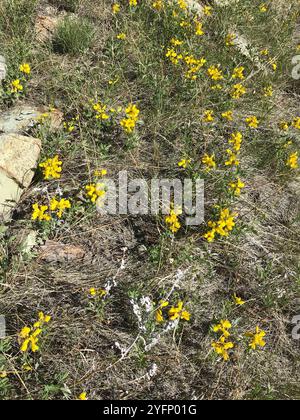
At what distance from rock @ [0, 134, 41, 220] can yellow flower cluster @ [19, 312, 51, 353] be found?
1.07 meters

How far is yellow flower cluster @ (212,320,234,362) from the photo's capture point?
9.05 ft

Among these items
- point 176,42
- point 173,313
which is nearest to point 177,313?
point 173,313

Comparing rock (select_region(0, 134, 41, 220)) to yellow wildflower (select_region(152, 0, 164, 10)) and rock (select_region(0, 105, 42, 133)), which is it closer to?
rock (select_region(0, 105, 42, 133))

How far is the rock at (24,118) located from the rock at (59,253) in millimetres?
1300

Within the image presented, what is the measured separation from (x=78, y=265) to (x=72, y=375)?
0.90 metres

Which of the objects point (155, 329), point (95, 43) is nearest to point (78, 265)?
point (155, 329)

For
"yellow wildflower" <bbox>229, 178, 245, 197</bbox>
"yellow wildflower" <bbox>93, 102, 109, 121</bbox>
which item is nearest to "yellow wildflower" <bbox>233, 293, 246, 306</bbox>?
"yellow wildflower" <bbox>229, 178, 245, 197</bbox>

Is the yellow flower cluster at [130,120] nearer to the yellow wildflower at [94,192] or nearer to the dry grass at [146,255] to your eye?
the dry grass at [146,255]

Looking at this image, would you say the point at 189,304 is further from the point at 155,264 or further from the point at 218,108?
the point at 218,108

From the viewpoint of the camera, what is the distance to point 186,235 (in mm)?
3539

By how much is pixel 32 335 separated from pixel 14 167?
5.10 ft

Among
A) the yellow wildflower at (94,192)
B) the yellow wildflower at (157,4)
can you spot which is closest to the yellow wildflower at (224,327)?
the yellow wildflower at (94,192)

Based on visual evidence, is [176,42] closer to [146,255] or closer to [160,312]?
[146,255]

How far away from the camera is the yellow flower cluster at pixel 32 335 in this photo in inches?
103
